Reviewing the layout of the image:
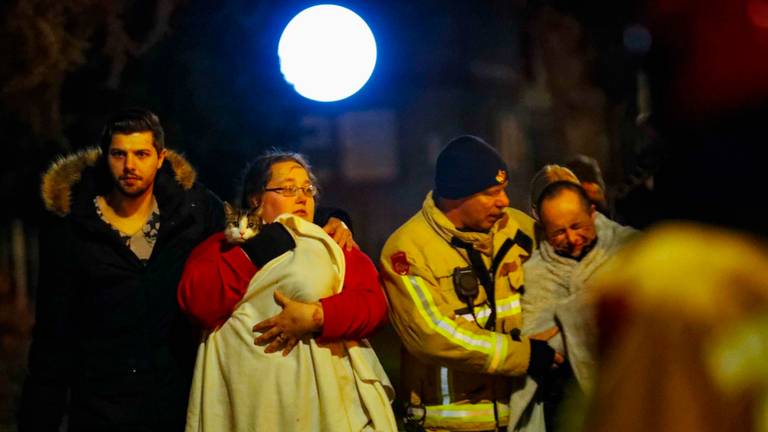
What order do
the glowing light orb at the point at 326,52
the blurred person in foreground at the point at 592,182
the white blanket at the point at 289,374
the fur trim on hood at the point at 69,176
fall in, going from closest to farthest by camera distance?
the white blanket at the point at 289,374
the fur trim on hood at the point at 69,176
the blurred person in foreground at the point at 592,182
the glowing light orb at the point at 326,52

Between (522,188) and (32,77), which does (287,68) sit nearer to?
(32,77)

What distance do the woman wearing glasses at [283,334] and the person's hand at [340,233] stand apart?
11cm

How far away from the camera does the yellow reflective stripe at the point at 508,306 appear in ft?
14.3

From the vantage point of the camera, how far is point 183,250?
4.52 meters

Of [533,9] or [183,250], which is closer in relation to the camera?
[183,250]

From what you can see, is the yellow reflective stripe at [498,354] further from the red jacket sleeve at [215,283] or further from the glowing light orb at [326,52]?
the glowing light orb at [326,52]

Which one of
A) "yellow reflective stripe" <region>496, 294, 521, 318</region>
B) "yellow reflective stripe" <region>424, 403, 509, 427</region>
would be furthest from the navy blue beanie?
"yellow reflective stripe" <region>424, 403, 509, 427</region>

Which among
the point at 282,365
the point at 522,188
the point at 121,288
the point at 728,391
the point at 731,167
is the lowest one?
the point at 522,188

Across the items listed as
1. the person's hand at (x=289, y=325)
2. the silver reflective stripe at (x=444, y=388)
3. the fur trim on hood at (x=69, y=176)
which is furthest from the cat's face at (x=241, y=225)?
the silver reflective stripe at (x=444, y=388)

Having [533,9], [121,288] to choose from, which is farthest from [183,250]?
[533,9]

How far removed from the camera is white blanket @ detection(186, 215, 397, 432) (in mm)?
4062

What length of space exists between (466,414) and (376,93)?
18.3 meters

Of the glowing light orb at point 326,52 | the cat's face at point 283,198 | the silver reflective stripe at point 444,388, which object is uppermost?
the glowing light orb at point 326,52

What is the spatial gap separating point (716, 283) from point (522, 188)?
1859cm
